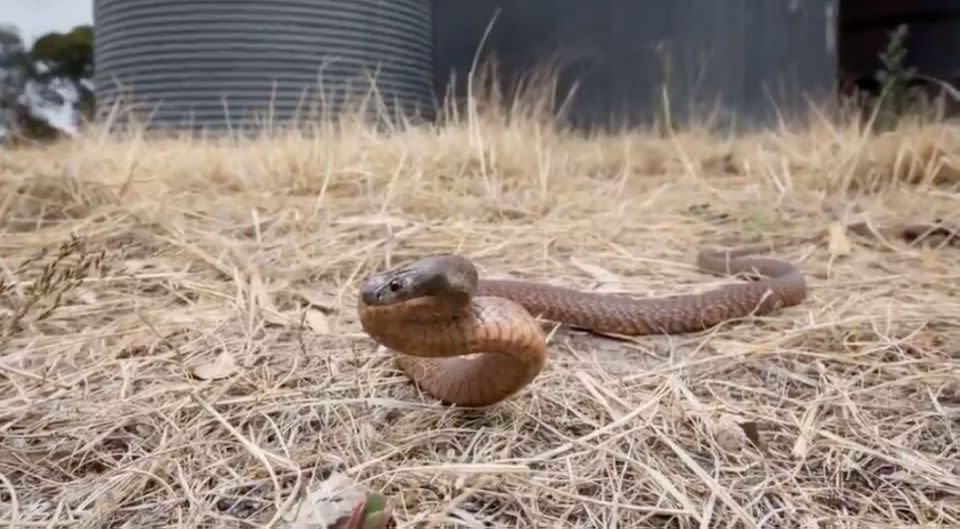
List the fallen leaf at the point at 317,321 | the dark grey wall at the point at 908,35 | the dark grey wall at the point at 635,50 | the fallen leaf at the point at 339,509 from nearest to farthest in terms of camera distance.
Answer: the fallen leaf at the point at 339,509, the fallen leaf at the point at 317,321, the dark grey wall at the point at 635,50, the dark grey wall at the point at 908,35

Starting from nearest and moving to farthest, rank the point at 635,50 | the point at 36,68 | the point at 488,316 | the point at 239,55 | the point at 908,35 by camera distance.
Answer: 1. the point at 488,316
2. the point at 239,55
3. the point at 36,68
4. the point at 635,50
5. the point at 908,35

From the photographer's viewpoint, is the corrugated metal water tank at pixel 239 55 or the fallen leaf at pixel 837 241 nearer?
the fallen leaf at pixel 837 241

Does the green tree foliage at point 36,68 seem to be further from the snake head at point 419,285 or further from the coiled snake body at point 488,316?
the snake head at point 419,285

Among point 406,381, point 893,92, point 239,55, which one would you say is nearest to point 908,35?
point 893,92

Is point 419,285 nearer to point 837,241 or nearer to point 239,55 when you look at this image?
point 837,241

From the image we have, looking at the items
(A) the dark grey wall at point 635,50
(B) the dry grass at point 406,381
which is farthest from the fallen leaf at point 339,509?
(A) the dark grey wall at point 635,50

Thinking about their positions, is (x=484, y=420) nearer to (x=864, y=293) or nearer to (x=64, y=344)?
(x=64, y=344)
